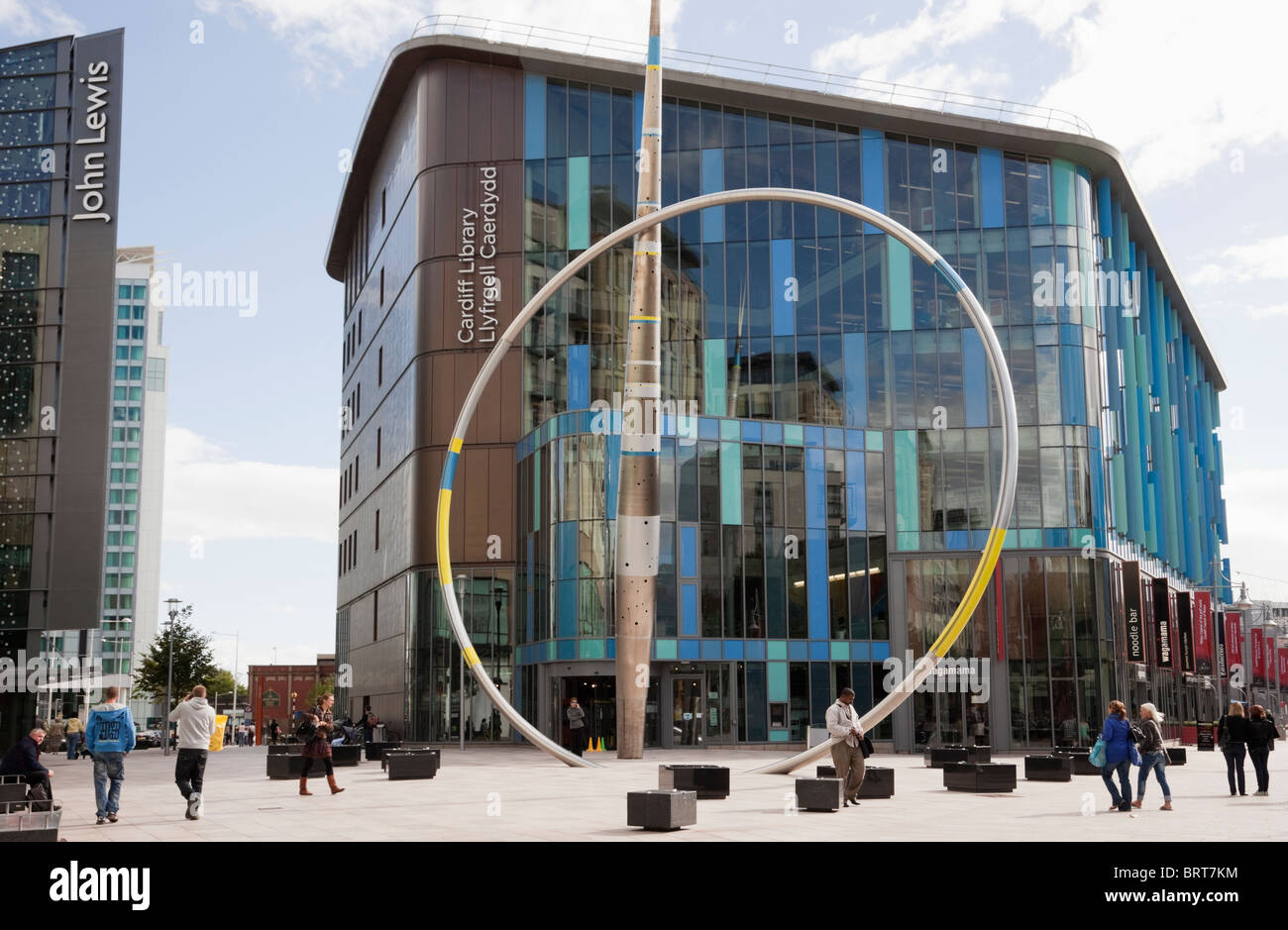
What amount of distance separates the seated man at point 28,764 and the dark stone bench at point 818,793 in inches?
378

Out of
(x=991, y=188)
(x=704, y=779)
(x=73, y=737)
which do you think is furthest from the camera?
(x=991, y=188)

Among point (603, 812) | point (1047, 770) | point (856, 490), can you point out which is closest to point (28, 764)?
point (603, 812)

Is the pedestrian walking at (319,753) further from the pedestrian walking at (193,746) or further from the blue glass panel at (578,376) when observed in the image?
the blue glass panel at (578,376)

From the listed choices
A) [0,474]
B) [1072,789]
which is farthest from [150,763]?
[1072,789]

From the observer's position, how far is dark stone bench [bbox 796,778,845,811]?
1769cm

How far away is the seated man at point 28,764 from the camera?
53.0 ft

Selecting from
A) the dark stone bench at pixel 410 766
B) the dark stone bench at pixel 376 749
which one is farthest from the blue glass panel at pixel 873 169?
the dark stone bench at pixel 410 766

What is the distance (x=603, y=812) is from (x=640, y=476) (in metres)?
16.6

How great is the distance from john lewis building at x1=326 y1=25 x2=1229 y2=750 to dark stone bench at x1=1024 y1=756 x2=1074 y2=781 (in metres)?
19.7

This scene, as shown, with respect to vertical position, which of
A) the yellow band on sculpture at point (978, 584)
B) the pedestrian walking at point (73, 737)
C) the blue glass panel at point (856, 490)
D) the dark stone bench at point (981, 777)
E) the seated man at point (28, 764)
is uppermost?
the blue glass panel at point (856, 490)

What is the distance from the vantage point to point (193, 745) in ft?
57.2

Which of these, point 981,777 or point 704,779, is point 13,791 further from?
point 981,777

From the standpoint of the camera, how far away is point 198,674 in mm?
70562

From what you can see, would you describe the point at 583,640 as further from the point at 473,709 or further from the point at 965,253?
the point at 965,253
